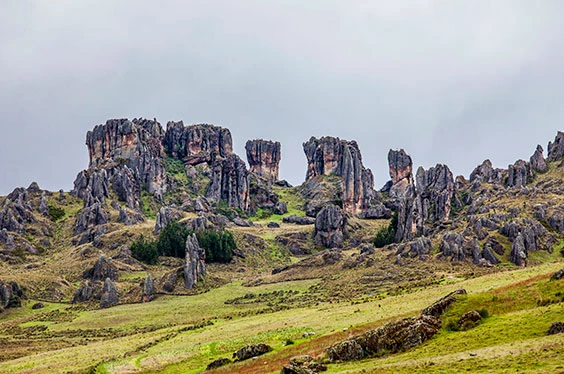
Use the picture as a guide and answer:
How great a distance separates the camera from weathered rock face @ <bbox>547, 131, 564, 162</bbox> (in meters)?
180

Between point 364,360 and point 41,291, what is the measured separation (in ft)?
355

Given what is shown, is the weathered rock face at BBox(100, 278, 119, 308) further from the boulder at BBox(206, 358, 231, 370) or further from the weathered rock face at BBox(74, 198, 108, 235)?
the boulder at BBox(206, 358, 231, 370)

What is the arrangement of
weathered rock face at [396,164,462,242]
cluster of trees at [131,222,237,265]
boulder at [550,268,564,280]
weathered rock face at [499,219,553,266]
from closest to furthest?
1. boulder at [550,268,564,280]
2. weathered rock face at [499,219,553,266]
3. weathered rock face at [396,164,462,242]
4. cluster of trees at [131,222,237,265]

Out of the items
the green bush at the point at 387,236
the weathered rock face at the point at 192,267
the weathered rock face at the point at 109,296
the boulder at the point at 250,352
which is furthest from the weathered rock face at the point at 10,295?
the green bush at the point at 387,236

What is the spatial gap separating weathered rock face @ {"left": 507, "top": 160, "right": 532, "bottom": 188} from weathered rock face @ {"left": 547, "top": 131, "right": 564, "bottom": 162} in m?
11.4

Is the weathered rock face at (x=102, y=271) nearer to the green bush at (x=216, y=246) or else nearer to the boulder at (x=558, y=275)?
the green bush at (x=216, y=246)

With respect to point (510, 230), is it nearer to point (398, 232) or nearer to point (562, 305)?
point (398, 232)

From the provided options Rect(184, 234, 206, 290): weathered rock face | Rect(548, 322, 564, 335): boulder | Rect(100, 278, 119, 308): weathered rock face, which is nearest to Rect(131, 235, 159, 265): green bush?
Rect(184, 234, 206, 290): weathered rock face

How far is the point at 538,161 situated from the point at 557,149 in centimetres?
918

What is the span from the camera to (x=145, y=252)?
15550 centimetres

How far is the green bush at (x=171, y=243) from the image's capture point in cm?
16438

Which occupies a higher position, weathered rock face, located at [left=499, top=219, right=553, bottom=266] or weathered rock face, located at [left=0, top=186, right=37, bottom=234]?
weathered rock face, located at [left=0, top=186, right=37, bottom=234]

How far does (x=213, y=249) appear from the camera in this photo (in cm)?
16875

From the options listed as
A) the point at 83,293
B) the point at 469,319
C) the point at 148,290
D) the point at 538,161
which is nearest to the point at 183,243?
the point at 148,290
